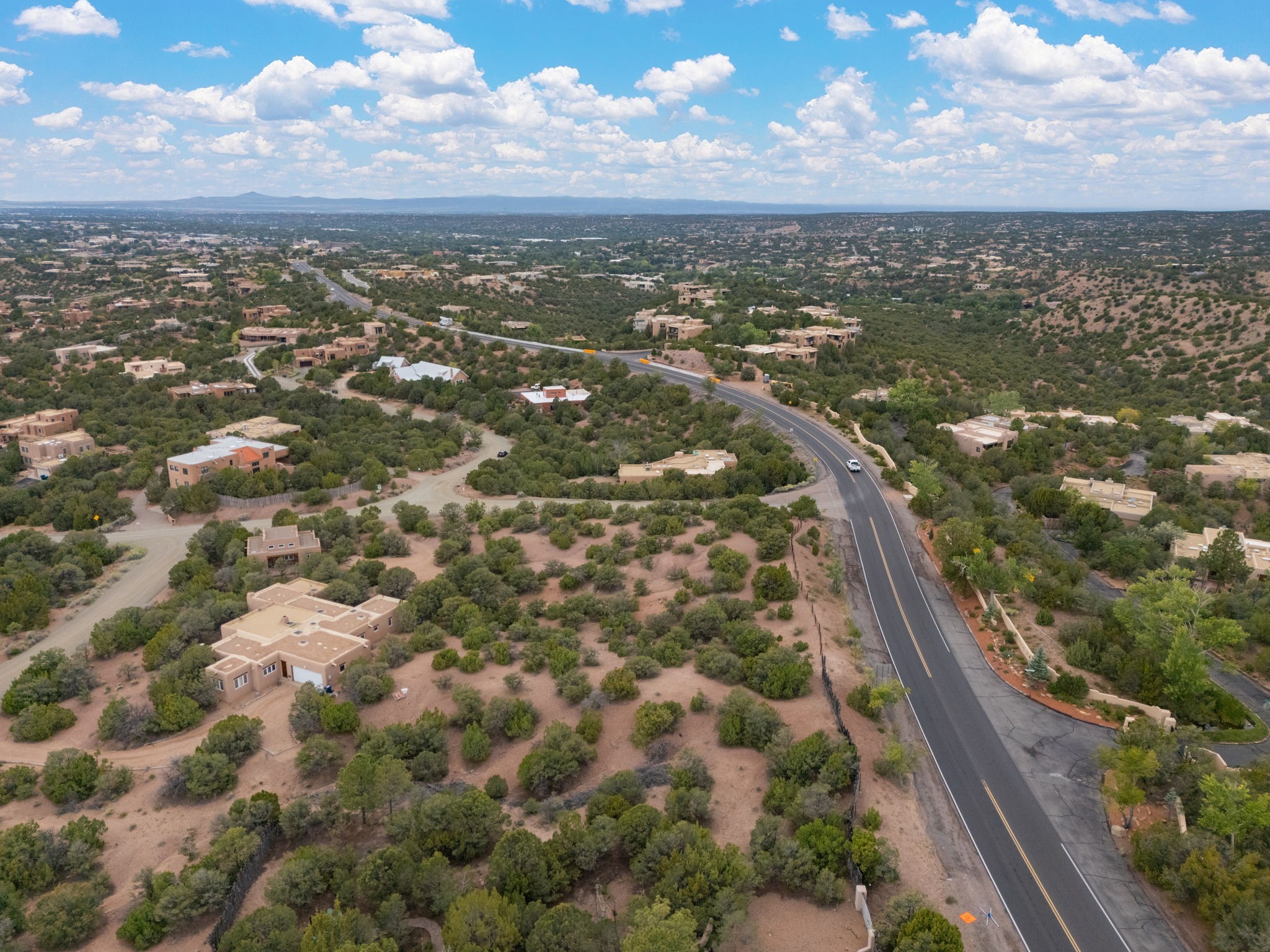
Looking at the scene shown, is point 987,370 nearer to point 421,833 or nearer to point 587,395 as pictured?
point 587,395

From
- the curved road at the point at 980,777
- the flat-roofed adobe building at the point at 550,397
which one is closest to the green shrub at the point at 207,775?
the curved road at the point at 980,777

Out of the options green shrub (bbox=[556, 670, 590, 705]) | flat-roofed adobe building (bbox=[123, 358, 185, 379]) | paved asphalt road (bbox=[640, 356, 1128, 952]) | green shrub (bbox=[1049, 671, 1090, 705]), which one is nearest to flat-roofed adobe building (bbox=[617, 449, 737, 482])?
paved asphalt road (bbox=[640, 356, 1128, 952])

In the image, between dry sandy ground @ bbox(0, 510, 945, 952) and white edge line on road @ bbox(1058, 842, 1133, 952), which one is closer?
white edge line on road @ bbox(1058, 842, 1133, 952)

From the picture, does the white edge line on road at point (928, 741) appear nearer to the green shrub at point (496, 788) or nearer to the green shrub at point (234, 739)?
the green shrub at point (496, 788)

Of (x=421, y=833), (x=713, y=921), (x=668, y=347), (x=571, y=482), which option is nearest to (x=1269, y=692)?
(x=713, y=921)

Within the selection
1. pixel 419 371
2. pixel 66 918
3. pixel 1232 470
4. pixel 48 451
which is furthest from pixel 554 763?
pixel 419 371

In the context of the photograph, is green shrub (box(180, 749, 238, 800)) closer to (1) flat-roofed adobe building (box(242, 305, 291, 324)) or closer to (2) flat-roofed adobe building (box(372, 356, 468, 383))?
(2) flat-roofed adobe building (box(372, 356, 468, 383))
